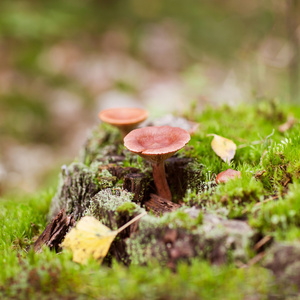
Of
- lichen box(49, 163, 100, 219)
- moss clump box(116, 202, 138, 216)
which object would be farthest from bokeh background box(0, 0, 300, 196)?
moss clump box(116, 202, 138, 216)

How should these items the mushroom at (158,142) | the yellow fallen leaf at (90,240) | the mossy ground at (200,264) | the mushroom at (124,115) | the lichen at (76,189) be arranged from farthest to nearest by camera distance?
1. the mushroom at (124,115)
2. the lichen at (76,189)
3. the mushroom at (158,142)
4. the yellow fallen leaf at (90,240)
5. the mossy ground at (200,264)

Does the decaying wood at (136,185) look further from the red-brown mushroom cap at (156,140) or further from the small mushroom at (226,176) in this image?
the small mushroom at (226,176)

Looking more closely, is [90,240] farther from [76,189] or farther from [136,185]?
[76,189]

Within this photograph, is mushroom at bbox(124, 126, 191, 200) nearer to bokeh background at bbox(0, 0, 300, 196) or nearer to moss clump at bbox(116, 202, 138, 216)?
moss clump at bbox(116, 202, 138, 216)

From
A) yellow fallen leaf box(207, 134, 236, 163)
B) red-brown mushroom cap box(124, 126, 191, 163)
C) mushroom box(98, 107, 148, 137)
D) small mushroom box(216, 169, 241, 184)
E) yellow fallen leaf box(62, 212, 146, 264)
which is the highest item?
red-brown mushroom cap box(124, 126, 191, 163)

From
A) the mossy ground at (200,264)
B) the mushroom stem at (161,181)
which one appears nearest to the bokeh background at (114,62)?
the mossy ground at (200,264)

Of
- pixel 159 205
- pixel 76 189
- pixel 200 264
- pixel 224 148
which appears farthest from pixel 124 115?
pixel 200 264
